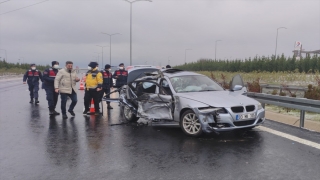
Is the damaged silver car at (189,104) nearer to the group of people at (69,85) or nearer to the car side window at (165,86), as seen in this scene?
the car side window at (165,86)

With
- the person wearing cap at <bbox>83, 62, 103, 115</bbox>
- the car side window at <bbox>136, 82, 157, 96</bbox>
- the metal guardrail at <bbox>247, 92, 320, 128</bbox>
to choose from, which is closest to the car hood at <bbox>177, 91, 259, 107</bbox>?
the car side window at <bbox>136, 82, 157, 96</bbox>

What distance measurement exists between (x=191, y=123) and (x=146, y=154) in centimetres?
166

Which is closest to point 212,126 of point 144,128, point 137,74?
point 144,128

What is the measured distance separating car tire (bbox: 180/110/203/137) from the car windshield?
31.5 inches

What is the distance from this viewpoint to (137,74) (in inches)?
567

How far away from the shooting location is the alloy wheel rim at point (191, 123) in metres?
6.95

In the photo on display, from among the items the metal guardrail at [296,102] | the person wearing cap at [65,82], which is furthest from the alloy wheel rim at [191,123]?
the person wearing cap at [65,82]

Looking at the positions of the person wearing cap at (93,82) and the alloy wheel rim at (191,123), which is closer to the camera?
the alloy wheel rim at (191,123)

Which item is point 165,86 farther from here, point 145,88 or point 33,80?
point 33,80

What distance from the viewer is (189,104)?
22.9 ft

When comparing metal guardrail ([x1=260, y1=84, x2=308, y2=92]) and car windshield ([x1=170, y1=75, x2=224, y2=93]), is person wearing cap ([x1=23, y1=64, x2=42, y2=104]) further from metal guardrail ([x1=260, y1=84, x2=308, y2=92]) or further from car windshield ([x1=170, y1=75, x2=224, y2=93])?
metal guardrail ([x1=260, y1=84, x2=308, y2=92])

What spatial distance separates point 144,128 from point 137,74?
A: 637cm

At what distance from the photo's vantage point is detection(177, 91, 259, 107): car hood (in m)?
6.73

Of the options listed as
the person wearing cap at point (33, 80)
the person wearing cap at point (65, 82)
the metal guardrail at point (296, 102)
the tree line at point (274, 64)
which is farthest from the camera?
the tree line at point (274, 64)
